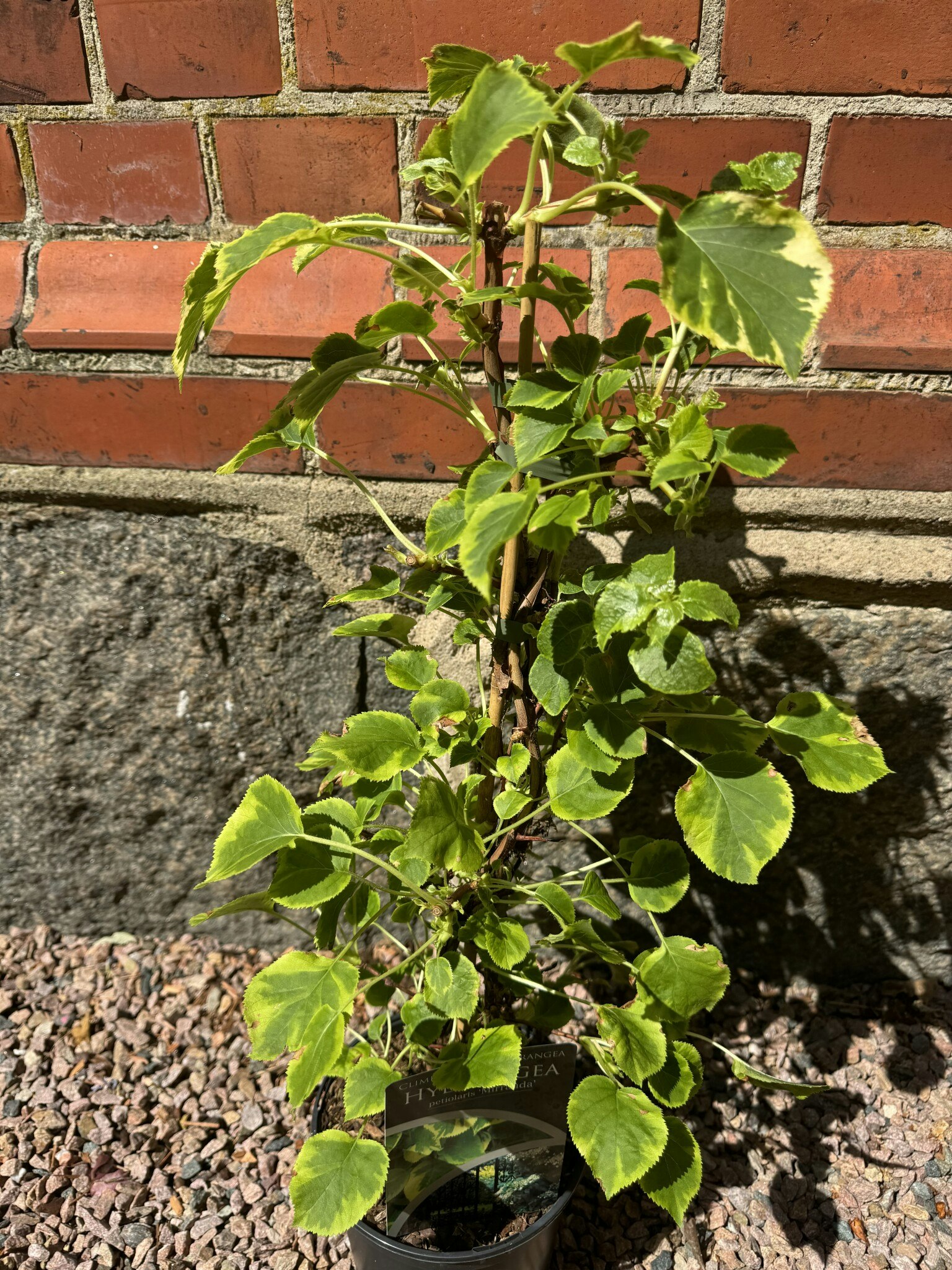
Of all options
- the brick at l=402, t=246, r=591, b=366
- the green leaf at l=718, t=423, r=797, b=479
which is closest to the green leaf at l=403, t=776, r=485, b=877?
the green leaf at l=718, t=423, r=797, b=479

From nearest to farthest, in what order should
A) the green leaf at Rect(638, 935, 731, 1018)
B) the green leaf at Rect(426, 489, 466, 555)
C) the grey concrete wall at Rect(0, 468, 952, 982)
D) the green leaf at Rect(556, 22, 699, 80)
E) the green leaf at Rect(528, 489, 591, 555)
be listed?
the green leaf at Rect(556, 22, 699, 80) → the green leaf at Rect(528, 489, 591, 555) → the green leaf at Rect(426, 489, 466, 555) → the green leaf at Rect(638, 935, 731, 1018) → the grey concrete wall at Rect(0, 468, 952, 982)

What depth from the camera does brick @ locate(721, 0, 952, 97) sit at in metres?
0.76

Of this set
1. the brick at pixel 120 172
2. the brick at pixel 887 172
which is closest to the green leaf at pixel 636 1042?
the brick at pixel 887 172

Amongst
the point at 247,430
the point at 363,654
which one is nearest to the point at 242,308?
the point at 247,430

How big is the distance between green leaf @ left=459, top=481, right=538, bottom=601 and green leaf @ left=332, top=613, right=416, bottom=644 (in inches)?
10.1

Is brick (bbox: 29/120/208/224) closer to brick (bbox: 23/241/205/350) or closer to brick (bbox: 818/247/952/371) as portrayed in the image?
brick (bbox: 23/241/205/350)

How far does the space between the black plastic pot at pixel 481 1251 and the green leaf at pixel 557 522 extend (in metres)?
0.67

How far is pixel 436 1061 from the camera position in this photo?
0.79 meters

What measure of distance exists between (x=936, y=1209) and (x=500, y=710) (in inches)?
30.9

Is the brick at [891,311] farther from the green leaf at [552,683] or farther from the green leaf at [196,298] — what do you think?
the green leaf at [196,298]

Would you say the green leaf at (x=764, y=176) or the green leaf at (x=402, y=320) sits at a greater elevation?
the green leaf at (x=764, y=176)

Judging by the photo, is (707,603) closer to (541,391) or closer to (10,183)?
(541,391)

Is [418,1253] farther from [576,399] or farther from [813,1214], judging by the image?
[576,399]

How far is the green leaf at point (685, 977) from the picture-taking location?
0.73 m
